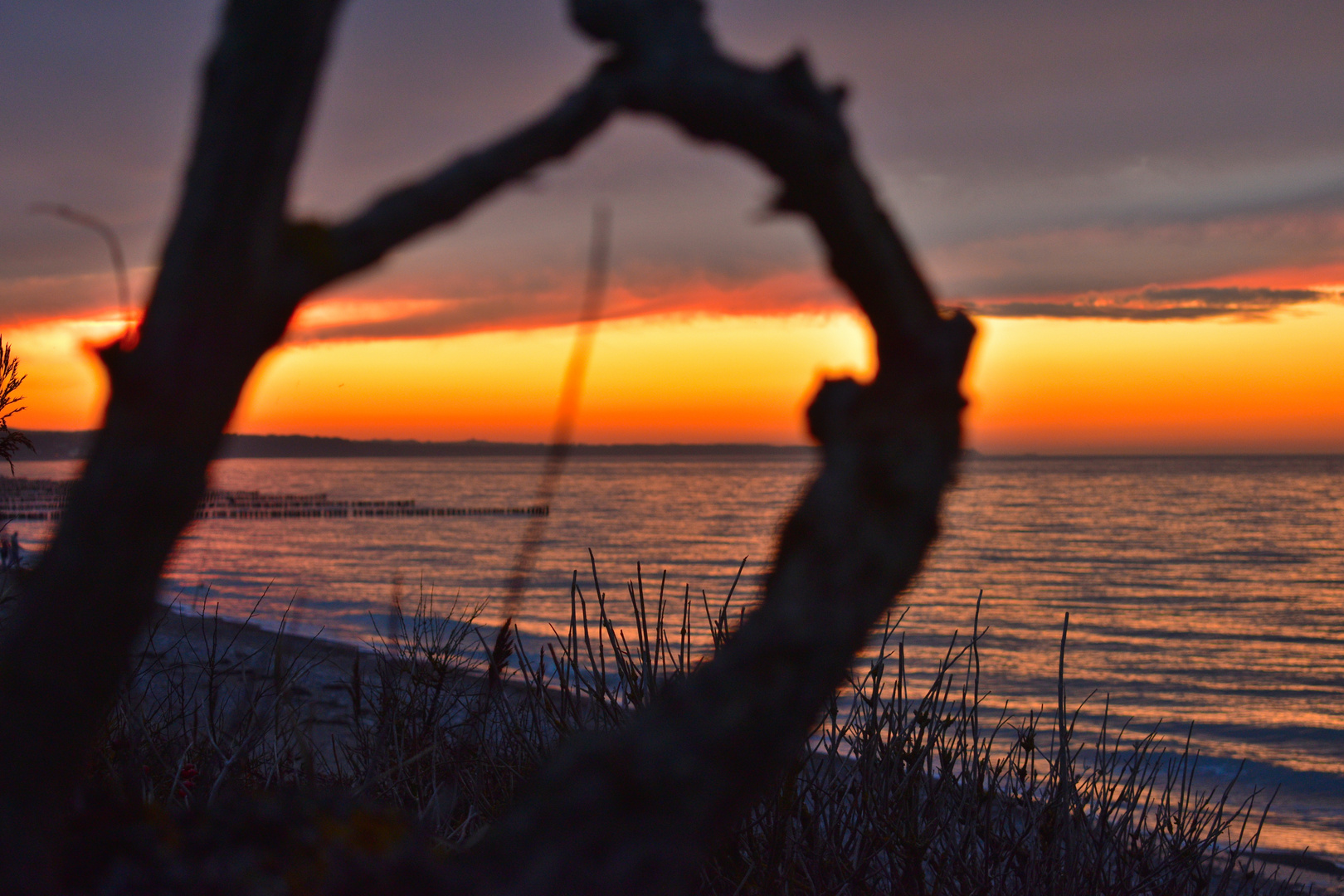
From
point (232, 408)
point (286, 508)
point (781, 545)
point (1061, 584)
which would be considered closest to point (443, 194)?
point (232, 408)

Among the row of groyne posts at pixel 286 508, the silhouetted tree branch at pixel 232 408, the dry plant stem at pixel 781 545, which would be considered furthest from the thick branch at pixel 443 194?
the row of groyne posts at pixel 286 508

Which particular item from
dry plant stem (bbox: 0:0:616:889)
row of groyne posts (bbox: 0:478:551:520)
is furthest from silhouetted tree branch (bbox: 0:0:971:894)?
row of groyne posts (bbox: 0:478:551:520)

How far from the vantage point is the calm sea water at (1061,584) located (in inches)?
654

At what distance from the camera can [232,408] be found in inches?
59.8

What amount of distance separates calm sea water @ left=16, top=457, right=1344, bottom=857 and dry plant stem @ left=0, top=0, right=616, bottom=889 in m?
0.28

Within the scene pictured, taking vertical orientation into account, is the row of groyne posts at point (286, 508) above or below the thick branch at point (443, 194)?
below

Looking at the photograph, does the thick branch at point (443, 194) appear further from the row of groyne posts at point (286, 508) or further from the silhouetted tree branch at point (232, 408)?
the row of groyne posts at point (286, 508)

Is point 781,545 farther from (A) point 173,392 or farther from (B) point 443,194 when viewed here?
(A) point 173,392

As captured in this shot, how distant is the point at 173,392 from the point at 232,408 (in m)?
0.09

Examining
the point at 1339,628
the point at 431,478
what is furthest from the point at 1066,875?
the point at 431,478

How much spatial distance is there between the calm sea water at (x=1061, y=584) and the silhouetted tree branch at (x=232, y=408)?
197mm

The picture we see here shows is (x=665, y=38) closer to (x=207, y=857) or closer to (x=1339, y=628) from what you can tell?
(x=207, y=857)

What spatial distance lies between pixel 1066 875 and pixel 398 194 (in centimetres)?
436

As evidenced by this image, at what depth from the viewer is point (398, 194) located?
1.67 m
